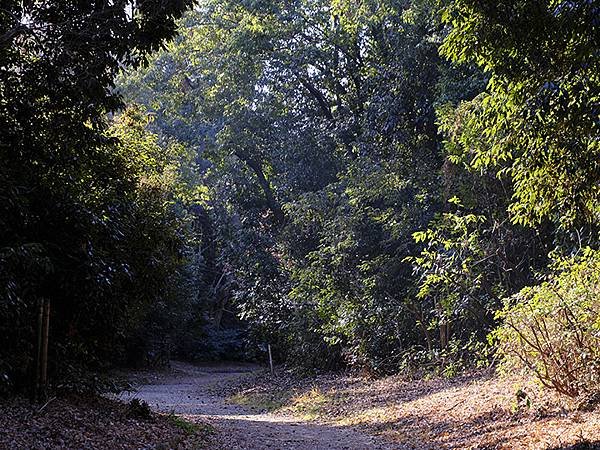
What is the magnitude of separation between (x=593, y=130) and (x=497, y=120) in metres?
1.30

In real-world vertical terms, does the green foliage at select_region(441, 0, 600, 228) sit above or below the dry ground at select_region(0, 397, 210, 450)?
above

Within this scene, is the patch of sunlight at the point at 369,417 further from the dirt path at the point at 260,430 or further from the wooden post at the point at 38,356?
the wooden post at the point at 38,356

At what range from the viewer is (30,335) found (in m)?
8.54

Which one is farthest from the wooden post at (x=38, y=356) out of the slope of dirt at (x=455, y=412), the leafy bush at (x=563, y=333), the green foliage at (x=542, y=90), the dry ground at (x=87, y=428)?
the leafy bush at (x=563, y=333)

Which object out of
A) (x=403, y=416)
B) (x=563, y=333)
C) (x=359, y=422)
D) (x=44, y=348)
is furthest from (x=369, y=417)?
(x=44, y=348)

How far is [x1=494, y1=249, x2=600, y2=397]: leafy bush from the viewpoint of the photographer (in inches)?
335

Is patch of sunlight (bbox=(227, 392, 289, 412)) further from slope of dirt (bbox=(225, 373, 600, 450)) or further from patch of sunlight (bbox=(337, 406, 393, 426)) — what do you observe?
patch of sunlight (bbox=(337, 406, 393, 426))

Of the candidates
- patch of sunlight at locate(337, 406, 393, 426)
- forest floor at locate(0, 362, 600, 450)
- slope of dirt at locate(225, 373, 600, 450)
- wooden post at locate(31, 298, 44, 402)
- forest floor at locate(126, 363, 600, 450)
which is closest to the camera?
forest floor at locate(0, 362, 600, 450)

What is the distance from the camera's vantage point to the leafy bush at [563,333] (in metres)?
8.50

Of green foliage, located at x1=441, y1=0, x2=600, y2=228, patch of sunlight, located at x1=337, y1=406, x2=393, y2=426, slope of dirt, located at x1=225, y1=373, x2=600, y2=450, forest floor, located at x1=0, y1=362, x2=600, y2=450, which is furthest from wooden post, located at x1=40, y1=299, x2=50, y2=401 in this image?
green foliage, located at x1=441, y1=0, x2=600, y2=228

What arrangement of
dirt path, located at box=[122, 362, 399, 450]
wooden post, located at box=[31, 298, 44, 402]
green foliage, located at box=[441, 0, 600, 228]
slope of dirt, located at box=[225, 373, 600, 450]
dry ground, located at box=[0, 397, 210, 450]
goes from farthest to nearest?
dirt path, located at box=[122, 362, 399, 450]
wooden post, located at box=[31, 298, 44, 402]
slope of dirt, located at box=[225, 373, 600, 450]
dry ground, located at box=[0, 397, 210, 450]
green foliage, located at box=[441, 0, 600, 228]

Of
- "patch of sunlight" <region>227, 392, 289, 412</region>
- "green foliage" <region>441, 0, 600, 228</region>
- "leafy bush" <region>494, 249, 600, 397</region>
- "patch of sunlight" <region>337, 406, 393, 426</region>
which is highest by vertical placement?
"green foliage" <region>441, 0, 600, 228</region>

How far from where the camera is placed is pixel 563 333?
346 inches

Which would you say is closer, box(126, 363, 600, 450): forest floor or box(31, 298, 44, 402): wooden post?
box(126, 363, 600, 450): forest floor
